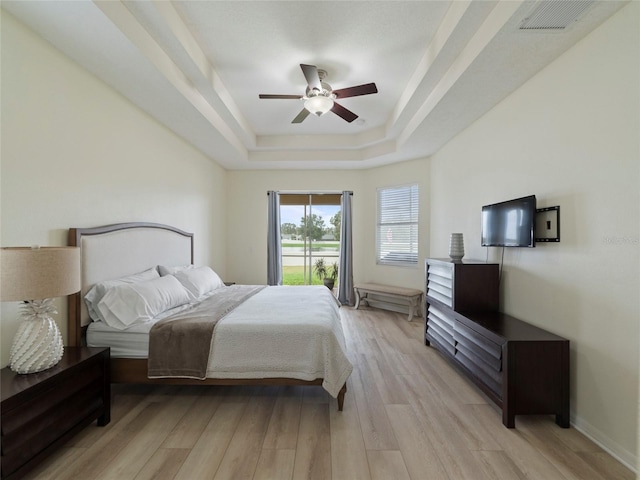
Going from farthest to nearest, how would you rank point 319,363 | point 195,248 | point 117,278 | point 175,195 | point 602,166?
point 195,248 → point 175,195 → point 117,278 → point 319,363 → point 602,166

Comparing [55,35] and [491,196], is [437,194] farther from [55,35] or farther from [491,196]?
[55,35]

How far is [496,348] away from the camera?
2.18 metres

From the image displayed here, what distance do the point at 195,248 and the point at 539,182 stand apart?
4.21 meters

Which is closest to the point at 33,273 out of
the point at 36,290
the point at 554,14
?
the point at 36,290

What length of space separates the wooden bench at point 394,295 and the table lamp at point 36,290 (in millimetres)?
4109

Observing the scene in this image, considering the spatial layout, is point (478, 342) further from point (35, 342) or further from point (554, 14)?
point (35, 342)

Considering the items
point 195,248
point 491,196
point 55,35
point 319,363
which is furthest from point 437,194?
point 55,35

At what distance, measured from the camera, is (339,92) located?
2.74 metres

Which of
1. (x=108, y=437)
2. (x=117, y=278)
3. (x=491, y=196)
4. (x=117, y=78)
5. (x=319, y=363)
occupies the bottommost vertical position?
(x=108, y=437)

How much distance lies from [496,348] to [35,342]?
2.97 meters

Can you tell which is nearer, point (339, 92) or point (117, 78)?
point (117, 78)

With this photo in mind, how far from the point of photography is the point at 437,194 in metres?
4.67

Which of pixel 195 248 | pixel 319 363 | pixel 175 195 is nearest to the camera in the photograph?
pixel 319 363

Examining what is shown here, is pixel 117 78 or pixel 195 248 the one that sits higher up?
pixel 117 78
